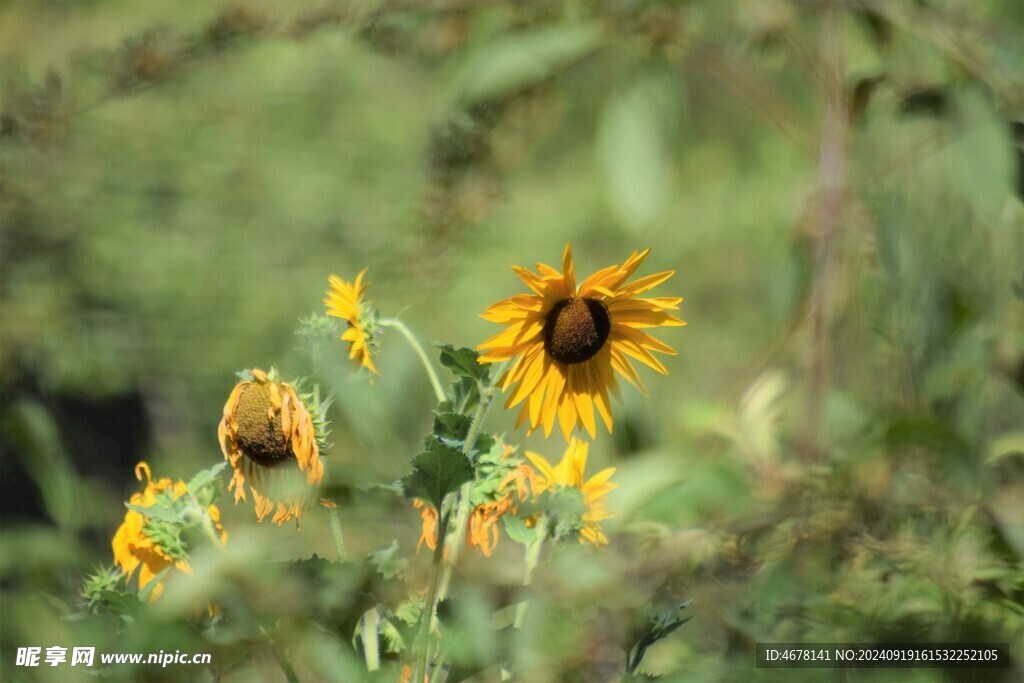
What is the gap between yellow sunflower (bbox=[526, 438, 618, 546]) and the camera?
345 mm

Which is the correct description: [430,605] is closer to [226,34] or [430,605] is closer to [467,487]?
[467,487]

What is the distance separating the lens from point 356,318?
1.07ft

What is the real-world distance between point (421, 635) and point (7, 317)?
0.77m

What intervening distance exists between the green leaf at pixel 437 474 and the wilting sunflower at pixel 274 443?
0.12 ft

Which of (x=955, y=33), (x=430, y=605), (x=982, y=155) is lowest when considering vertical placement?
(x=430, y=605)

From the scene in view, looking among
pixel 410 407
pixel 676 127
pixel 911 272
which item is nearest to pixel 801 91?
pixel 911 272

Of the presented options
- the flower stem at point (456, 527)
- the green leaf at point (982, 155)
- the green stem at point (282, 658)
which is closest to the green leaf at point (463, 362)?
the flower stem at point (456, 527)

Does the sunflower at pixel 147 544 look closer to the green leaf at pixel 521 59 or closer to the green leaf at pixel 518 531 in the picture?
the green leaf at pixel 518 531

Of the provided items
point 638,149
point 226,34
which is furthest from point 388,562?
point 226,34

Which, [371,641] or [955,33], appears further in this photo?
[955,33]

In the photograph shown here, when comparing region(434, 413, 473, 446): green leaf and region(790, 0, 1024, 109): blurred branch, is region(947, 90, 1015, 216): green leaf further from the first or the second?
region(434, 413, 473, 446): green leaf

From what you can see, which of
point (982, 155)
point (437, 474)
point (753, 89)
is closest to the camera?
point (437, 474)

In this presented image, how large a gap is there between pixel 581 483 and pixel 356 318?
10 cm

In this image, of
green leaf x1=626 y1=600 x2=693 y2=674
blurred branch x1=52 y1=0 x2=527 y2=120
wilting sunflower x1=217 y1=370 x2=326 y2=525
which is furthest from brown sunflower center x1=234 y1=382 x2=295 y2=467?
blurred branch x1=52 y1=0 x2=527 y2=120
